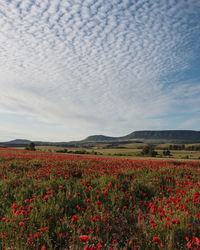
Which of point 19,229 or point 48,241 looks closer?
point 48,241

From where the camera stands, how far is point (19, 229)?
3.47m

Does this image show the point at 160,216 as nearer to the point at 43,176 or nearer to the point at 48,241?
the point at 48,241

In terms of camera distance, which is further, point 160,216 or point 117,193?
point 117,193

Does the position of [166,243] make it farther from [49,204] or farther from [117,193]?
[49,204]

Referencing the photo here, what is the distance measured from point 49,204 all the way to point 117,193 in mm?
2103

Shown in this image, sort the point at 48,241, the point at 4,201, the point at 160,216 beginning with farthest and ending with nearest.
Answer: the point at 4,201 < the point at 160,216 < the point at 48,241

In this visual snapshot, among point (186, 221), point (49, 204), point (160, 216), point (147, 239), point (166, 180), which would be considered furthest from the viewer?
point (166, 180)

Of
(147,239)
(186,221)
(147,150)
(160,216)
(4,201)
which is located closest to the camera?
(147,239)

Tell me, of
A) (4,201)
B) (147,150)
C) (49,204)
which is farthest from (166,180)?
(147,150)

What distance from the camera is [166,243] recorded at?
3.13 meters

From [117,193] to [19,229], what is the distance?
2.92 metres

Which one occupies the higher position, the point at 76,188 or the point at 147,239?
the point at 76,188

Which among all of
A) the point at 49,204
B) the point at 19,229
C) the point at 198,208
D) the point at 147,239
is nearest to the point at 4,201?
the point at 49,204

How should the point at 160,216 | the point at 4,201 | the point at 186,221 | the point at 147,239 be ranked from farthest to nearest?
the point at 4,201, the point at 160,216, the point at 186,221, the point at 147,239
